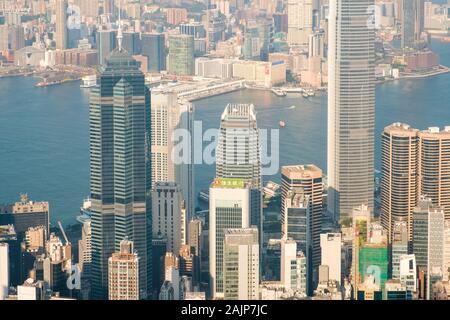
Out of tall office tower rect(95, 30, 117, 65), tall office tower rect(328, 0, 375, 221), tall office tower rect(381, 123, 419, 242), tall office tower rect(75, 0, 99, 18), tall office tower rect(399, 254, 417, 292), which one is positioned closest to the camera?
tall office tower rect(399, 254, 417, 292)

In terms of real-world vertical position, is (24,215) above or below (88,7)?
below

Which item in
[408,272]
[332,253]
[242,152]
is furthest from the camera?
[242,152]

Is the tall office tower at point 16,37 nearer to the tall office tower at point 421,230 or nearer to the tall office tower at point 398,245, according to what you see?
the tall office tower at point 421,230

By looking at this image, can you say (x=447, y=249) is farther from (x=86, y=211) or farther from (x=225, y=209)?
(x=86, y=211)

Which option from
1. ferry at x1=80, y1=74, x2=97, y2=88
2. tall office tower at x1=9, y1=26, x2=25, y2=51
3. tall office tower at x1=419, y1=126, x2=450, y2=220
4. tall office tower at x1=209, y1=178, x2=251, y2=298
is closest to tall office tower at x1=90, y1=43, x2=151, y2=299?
tall office tower at x1=209, y1=178, x2=251, y2=298

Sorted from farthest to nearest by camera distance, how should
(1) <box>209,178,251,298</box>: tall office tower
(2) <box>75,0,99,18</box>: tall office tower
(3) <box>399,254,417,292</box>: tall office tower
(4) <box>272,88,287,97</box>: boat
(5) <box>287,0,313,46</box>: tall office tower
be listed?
(5) <box>287,0,313,46</box>: tall office tower
(2) <box>75,0,99,18</box>: tall office tower
(4) <box>272,88,287,97</box>: boat
(1) <box>209,178,251,298</box>: tall office tower
(3) <box>399,254,417,292</box>: tall office tower

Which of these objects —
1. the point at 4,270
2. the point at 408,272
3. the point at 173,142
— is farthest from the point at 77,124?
the point at 408,272

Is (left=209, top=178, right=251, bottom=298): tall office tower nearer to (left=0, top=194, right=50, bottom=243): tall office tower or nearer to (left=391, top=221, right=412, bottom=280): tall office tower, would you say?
(left=391, top=221, right=412, bottom=280): tall office tower

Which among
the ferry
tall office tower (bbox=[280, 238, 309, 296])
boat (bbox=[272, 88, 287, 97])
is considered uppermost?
the ferry

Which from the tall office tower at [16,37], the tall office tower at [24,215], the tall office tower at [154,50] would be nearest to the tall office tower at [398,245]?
the tall office tower at [24,215]
